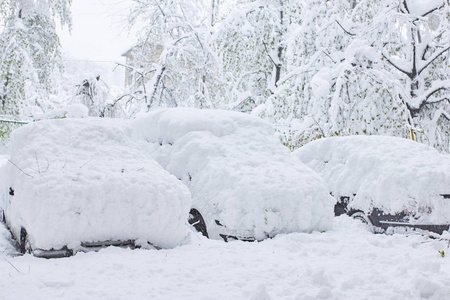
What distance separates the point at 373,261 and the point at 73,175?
3.12 metres

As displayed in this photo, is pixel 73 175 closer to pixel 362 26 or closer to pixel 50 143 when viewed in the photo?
pixel 50 143

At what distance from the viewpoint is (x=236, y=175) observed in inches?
215

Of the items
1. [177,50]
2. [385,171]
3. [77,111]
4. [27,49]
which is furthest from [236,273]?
[27,49]

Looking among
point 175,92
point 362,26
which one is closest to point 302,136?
point 362,26

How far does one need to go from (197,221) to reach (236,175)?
781 millimetres

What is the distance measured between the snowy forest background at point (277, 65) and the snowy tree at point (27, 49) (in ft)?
0.13

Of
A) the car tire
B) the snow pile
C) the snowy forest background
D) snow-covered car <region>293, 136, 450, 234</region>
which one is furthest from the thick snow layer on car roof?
the snow pile

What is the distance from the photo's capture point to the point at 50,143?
4.86 m

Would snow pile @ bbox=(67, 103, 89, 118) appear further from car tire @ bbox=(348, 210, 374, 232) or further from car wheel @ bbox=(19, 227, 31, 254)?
car tire @ bbox=(348, 210, 374, 232)

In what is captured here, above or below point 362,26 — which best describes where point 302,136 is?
below

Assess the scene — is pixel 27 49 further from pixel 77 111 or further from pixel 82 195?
pixel 82 195

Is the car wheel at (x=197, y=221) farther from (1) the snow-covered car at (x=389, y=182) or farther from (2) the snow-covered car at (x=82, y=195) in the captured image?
(1) the snow-covered car at (x=389, y=182)

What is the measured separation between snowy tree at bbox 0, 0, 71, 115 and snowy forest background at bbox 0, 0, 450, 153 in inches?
1.5

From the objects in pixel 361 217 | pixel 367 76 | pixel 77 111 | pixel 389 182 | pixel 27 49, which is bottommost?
pixel 361 217
